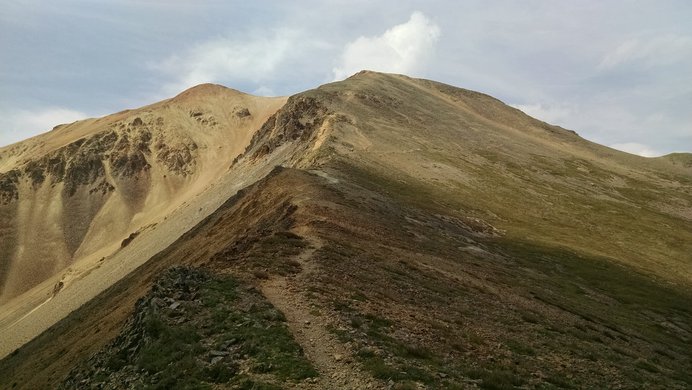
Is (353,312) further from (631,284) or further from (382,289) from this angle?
(631,284)

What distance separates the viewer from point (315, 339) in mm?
18859

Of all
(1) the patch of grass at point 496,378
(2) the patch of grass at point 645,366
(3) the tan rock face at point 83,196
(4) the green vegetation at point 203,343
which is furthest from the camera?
(3) the tan rock face at point 83,196

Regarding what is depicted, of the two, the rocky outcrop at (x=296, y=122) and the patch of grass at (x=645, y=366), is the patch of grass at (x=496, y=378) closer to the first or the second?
the patch of grass at (x=645, y=366)

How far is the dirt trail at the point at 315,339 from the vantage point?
15391 millimetres

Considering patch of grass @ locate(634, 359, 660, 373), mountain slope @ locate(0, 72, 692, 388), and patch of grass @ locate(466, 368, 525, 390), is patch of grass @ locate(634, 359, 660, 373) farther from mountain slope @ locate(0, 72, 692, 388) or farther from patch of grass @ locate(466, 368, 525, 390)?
patch of grass @ locate(466, 368, 525, 390)

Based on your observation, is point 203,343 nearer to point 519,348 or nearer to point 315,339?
point 315,339

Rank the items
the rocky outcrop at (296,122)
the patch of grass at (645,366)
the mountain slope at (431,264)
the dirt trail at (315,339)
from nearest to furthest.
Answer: the dirt trail at (315,339) < the mountain slope at (431,264) < the patch of grass at (645,366) < the rocky outcrop at (296,122)

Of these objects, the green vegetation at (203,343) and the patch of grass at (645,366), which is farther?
the patch of grass at (645,366)

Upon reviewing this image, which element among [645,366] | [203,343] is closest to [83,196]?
[203,343]

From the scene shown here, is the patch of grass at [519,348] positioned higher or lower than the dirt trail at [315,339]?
lower

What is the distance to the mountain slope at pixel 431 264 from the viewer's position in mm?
20406

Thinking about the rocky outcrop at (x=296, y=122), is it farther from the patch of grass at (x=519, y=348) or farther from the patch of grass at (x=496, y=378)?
the patch of grass at (x=496, y=378)

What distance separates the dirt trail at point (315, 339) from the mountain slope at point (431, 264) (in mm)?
85

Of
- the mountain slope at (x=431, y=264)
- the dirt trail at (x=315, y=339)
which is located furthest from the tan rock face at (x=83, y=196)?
the dirt trail at (x=315, y=339)
